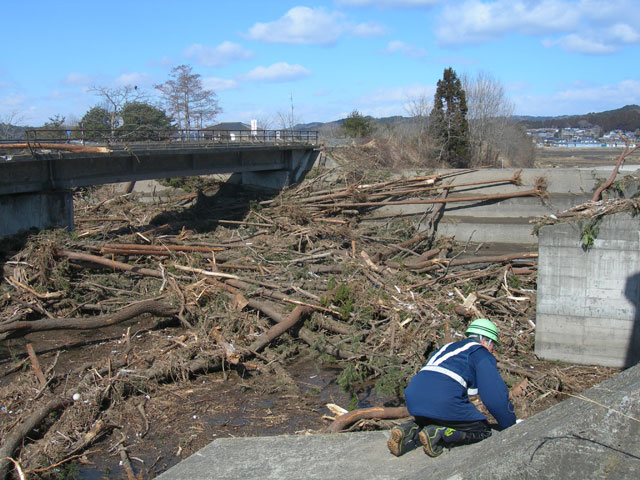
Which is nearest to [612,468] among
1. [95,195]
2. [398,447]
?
[398,447]

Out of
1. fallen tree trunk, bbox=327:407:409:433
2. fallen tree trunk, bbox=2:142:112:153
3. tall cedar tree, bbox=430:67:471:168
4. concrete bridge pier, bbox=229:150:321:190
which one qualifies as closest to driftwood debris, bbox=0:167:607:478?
fallen tree trunk, bbox=327:407:409:433

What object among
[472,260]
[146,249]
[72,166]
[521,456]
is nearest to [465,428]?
[521,456]

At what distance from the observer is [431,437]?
14.9ft

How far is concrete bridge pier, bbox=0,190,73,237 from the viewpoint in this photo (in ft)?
51.4

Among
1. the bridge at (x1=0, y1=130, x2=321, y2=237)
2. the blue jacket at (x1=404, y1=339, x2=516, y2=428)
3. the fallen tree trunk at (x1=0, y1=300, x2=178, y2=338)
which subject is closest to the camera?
the blue jacket at (x1=404, y1=339, x2=516, y2=428)

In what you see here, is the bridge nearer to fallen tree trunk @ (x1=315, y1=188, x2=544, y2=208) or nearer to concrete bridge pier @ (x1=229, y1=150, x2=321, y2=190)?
concrete bridge pier @ (x1=229, y1=150, x2=321, y2=190)

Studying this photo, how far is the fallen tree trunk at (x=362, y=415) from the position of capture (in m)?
6.58

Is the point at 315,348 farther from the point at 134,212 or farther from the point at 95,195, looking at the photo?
the point at 95,195

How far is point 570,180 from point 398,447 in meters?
19.9

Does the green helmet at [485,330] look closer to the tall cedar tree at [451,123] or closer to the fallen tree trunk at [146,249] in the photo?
the fallen tree trunk at [146,249]

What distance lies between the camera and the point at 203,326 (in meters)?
11.3

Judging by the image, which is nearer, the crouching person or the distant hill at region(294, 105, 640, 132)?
the crouching person

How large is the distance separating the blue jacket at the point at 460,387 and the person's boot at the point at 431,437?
125mm

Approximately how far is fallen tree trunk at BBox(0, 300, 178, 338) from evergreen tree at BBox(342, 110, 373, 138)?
28.1 m
